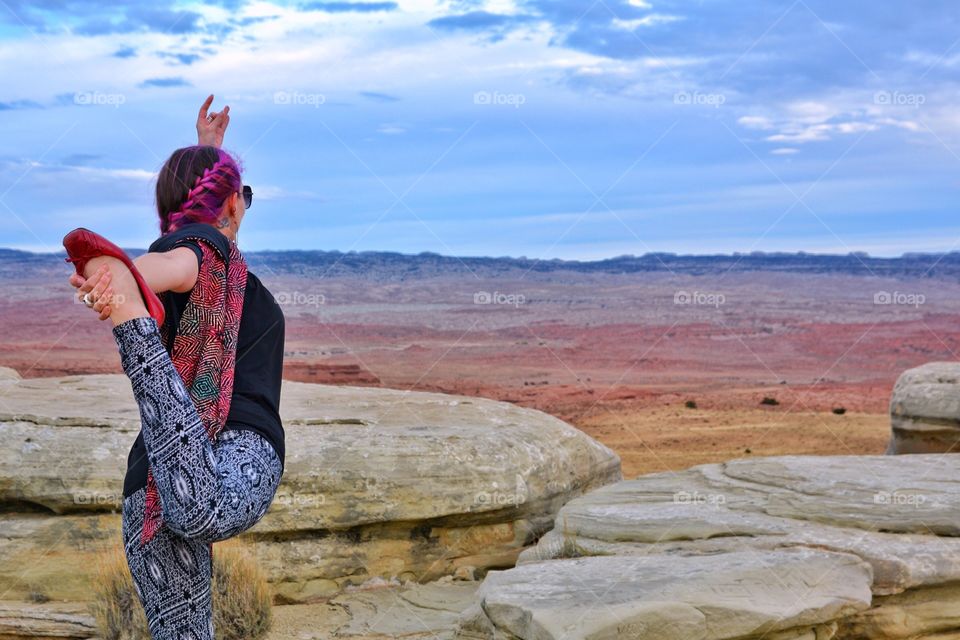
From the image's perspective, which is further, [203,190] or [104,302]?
[203,190]

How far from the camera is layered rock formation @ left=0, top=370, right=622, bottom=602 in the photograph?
656 centimetres

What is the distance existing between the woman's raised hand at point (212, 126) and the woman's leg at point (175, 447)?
0.99 metres

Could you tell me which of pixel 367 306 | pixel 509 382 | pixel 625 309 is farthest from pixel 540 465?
pixel 625 309

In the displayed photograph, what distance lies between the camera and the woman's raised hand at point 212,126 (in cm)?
332

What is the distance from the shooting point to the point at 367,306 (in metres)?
34.8

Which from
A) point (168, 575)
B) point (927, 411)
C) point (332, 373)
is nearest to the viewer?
point (168, 575)

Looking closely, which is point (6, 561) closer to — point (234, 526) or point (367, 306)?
point (234, 526)

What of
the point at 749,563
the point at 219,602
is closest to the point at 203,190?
the point at 749,563

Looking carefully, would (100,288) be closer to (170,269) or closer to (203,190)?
(170,269)

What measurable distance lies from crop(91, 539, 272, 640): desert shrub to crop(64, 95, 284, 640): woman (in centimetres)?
312

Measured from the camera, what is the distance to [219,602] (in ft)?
19.6

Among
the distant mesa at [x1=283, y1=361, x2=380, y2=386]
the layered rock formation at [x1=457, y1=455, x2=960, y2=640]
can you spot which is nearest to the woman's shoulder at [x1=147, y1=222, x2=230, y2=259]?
the layered rock formation at [x1=457, y1=455, x2=960, y2=640]

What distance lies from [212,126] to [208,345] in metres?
0.93

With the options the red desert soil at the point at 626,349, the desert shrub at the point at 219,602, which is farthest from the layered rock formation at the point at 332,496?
the red desert soil at the point at 626,349
